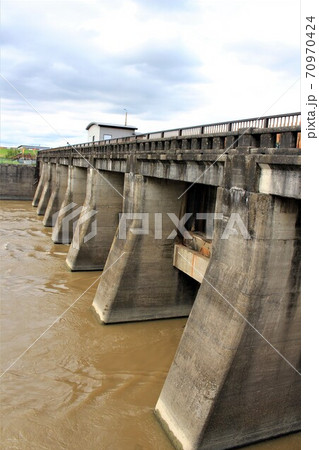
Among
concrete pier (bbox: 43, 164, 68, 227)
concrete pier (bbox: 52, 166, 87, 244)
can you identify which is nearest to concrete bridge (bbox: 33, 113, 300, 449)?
concrete pier (bbox: 52, 166, 87, 244)

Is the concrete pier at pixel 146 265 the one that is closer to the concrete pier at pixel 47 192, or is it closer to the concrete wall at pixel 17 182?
the concrete pier at pixel 47 192

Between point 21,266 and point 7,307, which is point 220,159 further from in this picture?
point 21,266

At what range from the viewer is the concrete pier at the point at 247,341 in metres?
7.46

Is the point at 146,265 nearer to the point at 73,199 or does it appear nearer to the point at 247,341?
the point at 247,341

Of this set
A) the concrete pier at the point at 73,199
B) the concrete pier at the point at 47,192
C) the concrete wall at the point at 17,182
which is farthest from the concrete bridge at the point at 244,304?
the concrete wall at the point at 17,182

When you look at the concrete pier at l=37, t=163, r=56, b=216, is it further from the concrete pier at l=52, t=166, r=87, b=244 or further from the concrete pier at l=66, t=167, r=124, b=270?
the concrete pier at l=66, t=167, r=124, b=270

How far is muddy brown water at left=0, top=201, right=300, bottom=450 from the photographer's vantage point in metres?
8.28

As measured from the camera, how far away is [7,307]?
14.4m

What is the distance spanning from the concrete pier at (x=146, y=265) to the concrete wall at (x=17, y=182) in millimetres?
35715

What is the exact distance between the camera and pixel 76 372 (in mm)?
10594

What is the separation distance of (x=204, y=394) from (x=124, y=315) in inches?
242

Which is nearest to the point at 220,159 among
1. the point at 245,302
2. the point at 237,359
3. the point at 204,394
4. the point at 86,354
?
the point at 245,302

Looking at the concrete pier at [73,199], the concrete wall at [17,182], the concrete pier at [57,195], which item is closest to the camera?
the concrete pier at [73,199]

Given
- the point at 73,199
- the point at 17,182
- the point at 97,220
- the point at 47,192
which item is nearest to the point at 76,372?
the point at 97,220
